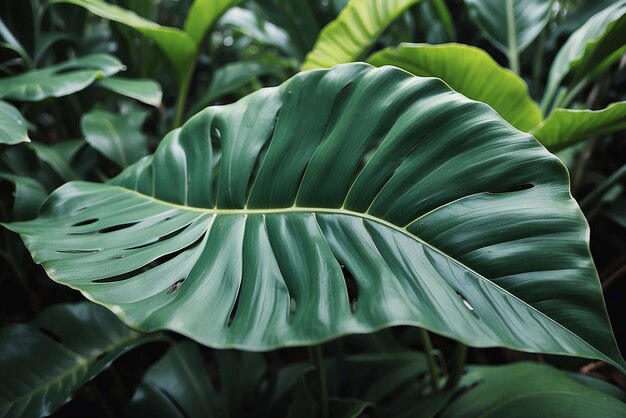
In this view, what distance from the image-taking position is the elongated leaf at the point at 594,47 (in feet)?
2.10

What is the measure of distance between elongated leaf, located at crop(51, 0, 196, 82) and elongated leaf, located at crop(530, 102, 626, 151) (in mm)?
694

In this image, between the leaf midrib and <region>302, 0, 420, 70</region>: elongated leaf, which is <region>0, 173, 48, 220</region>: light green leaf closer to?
the leaf midrib

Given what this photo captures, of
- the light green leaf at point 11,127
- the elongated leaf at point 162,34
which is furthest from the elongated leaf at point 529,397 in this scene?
the elongated leaf at point 162,34

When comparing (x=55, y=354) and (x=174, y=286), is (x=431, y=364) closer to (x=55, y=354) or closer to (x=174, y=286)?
(x=174, y=286)

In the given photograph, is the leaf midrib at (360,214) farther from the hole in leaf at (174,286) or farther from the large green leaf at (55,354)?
the large green leaf at (55,354)

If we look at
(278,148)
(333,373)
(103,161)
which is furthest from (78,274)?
(103,161)

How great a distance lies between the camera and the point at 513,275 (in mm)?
389

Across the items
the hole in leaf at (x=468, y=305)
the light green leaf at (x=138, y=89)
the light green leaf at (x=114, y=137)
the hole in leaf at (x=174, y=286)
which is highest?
the light green leaf at (x=138, y=89)

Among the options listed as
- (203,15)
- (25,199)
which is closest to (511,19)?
(203,15)

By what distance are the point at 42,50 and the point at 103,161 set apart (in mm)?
286

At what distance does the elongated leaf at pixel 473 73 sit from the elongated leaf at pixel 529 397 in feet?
1.20

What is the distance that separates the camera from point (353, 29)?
0.83 m

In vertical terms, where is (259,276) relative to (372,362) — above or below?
above

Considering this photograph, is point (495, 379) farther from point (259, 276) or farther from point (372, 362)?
point (259, 276)
